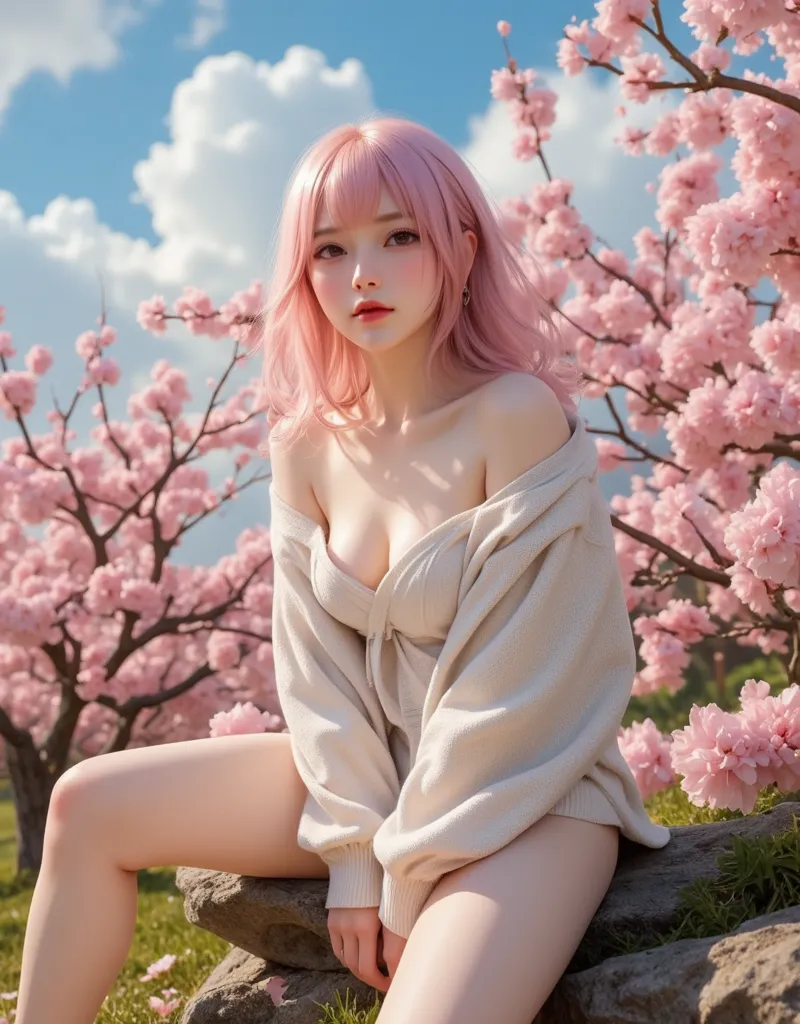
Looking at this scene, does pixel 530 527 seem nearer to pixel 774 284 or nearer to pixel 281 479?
pixel 281 479

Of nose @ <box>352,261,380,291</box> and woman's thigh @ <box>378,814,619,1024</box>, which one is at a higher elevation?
nose @ <box>352,261,380,291</box>

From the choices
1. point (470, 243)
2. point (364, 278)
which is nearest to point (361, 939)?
point (364, 278)

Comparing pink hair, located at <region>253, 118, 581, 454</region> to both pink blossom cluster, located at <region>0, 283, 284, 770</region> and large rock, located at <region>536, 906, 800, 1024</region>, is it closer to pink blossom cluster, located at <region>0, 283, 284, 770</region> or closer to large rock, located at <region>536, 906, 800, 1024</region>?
large rock, located at <region>536, 906, 800, 1024</region>

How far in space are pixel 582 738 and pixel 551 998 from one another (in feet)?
1.59

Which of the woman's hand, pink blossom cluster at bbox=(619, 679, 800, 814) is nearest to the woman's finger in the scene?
the woman's hand

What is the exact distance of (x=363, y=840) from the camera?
2055 mm

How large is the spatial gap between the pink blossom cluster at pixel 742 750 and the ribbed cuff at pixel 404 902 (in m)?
0.76

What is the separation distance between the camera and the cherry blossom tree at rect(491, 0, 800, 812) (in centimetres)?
284

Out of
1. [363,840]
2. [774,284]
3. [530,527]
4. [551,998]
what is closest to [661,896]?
[551,998]

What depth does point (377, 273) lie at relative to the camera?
2170mm

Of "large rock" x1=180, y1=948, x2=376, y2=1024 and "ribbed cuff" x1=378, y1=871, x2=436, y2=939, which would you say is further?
"large rock" x1=180, y1=948, x2=376, y2=1024

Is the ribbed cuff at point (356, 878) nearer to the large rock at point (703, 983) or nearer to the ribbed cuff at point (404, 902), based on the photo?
the ribbed cuff at point (404, 902)

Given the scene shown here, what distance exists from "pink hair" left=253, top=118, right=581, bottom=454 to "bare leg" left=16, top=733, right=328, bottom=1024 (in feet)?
2.45

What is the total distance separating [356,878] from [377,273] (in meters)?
1.17
